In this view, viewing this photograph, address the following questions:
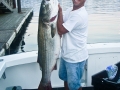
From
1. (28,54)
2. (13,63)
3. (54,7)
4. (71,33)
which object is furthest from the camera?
(28,54)

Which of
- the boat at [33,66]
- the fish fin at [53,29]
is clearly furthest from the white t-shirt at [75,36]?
the boat at [33,66]

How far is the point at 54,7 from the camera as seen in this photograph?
8.89 feet

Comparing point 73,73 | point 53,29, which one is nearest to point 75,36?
point 53,29

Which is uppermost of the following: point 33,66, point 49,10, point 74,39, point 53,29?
point 49,10

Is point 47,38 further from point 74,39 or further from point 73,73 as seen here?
point 73,73

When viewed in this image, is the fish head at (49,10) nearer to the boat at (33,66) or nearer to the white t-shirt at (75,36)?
the white t-shirt at (75,36)

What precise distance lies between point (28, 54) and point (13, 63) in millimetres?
374

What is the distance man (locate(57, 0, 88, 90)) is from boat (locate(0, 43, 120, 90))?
83cm

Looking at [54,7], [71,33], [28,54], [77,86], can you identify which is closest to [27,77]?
[28,54]

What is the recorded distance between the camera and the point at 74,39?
119 inches

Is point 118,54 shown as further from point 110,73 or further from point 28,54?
point 28,54

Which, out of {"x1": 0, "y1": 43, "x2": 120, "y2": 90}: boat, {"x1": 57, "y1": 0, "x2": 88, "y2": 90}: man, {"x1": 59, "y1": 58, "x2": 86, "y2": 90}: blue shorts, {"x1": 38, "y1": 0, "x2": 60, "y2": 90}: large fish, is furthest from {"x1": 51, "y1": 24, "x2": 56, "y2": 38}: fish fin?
{"x1": 0, "y1": 43, "x2": 120, "y2": 90}: boat

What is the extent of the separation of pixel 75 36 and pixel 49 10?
0.56 meters

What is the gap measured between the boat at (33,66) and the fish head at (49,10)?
3.85ft
